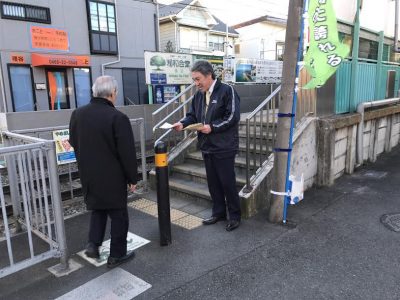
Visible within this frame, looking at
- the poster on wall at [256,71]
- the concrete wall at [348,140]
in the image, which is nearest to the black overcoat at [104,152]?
the concrete wall at [348,140]

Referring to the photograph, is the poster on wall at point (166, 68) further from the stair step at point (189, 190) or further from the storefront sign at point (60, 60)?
the storefront sign at point (60, 60)

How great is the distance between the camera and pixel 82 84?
14430mm

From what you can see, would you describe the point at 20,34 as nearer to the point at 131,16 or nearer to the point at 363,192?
the point at 131,16

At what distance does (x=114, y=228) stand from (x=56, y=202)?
0.56 m

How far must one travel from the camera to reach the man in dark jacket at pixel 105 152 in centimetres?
281

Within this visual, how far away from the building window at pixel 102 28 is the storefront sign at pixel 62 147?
35.6 feet

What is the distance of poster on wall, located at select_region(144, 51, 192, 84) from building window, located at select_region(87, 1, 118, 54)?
6788mm

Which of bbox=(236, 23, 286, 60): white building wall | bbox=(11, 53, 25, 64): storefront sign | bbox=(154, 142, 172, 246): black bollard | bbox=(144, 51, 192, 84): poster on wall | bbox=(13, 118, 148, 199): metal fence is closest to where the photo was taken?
bbox=(154, 142, 172, 246): black bollard

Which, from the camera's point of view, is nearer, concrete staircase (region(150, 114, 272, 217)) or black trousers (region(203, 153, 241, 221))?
black trousers (region(203, 153, 241, 221))

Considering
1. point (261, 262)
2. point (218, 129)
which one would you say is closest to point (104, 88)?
point (218, 129)

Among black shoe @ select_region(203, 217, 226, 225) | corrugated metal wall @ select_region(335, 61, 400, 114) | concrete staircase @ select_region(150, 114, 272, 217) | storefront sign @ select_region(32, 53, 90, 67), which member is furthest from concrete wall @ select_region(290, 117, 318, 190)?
storefront sign @ select_region(32, 53, 90, 67)

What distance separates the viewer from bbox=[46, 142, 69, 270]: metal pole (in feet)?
9.45

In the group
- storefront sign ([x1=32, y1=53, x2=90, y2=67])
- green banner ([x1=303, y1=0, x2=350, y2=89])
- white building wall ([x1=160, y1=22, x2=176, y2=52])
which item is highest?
white building wall ([x1=160, y1=22, x2=176, y2=52])

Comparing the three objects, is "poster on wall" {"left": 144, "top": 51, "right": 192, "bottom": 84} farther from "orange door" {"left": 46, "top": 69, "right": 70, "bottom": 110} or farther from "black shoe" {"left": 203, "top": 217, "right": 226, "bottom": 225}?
"orange door" {"left": 46, "top": 69, "right": 70, "bottom": 110}
